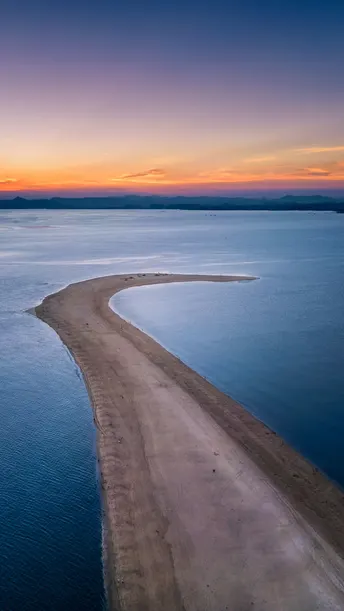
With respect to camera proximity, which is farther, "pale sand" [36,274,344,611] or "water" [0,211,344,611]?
"water" [0,211,344,611]

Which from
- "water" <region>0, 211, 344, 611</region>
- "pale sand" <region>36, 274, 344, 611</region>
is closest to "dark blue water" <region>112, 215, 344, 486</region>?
"water" <region>0, 211, 344, 611</region>

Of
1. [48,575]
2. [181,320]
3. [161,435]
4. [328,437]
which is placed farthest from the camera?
[181,320]

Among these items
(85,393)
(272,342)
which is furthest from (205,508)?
(272,342)

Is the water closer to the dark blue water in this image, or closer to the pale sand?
the dark blue water

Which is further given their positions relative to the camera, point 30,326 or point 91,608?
point 30,326

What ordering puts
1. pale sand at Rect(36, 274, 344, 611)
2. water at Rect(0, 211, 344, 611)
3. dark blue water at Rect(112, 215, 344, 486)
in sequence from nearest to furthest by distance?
pale sand at Rect(36, 274, 344, 611) → water at Rect(0, 211, 344, 611) → dark blue water at Rect(112, 215, 344, 486)

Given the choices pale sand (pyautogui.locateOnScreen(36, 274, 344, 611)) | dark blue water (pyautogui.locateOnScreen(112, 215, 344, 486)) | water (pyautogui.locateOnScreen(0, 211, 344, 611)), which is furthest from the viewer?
dark blue water (pyautogui.locateOnScreen(112, 215, 344, 486))

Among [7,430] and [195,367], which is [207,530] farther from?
[195,367]

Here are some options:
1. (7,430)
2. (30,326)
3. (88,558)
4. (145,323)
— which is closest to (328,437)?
(88,558)
